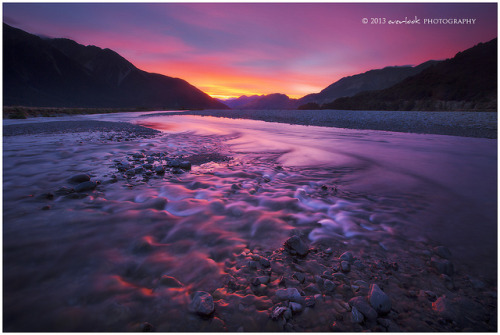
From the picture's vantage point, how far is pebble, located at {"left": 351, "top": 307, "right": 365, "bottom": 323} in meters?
1.67

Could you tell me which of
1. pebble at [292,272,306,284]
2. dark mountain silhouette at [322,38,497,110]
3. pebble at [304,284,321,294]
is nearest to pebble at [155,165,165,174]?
pebble at [292,272,306,284]

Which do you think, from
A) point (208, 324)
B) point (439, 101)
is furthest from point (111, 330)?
point (439, 101)

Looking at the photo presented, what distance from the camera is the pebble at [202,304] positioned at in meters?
1.71

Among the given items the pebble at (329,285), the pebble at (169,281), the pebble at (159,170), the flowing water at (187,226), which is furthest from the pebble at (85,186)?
the pebble at (329,285)

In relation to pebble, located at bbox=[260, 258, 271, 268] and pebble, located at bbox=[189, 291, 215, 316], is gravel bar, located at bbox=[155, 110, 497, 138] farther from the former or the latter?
pebble, located at bbox=[189, 291, 215, 316]

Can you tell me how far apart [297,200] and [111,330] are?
2.92 meters

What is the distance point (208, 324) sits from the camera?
1660mm

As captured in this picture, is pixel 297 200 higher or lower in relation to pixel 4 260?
higher

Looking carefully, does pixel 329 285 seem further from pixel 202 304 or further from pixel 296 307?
A: pixel 202 304

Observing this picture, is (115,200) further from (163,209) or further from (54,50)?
(54,50)

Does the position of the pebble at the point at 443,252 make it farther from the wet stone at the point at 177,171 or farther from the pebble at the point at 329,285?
the wet stone at the point at 177,171

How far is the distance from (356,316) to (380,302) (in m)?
0.23

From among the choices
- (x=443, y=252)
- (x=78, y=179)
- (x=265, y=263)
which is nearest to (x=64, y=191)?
(x=78, y=179)

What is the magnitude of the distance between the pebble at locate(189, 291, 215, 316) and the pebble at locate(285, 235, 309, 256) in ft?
3.39
